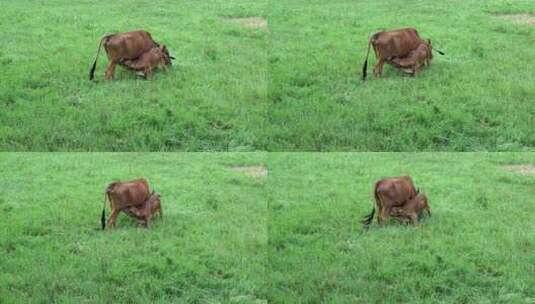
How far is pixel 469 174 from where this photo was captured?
13164 mm

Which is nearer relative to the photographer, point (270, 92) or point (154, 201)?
point (154, 201)

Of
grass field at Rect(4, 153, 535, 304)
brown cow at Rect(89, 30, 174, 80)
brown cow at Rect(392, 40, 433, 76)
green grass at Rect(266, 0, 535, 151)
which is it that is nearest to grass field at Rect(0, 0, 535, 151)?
green grass at Rect(266, 0, 535, 151)

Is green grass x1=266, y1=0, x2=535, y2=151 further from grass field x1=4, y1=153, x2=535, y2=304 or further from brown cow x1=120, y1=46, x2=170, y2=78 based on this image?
brown cow x1=120, y1=46, x2=170, y2=78

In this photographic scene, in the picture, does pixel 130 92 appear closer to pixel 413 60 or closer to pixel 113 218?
pixel 113 218

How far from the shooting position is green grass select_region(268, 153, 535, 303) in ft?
34.7

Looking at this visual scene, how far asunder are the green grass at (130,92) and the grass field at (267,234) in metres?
0.43

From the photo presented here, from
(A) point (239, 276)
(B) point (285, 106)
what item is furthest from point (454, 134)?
(A) point (239, 276)

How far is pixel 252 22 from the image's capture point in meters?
15.9

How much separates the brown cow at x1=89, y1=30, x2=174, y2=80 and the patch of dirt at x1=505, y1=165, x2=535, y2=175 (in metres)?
4.43

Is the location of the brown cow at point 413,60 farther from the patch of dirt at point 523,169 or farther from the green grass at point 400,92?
the patch of dirt at point 523,169

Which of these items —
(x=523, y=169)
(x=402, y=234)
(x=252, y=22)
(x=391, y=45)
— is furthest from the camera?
(x=252, y=22)

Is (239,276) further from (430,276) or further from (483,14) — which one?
(483,14)

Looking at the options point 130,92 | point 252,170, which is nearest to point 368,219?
point 252,170

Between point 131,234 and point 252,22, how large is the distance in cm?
521
